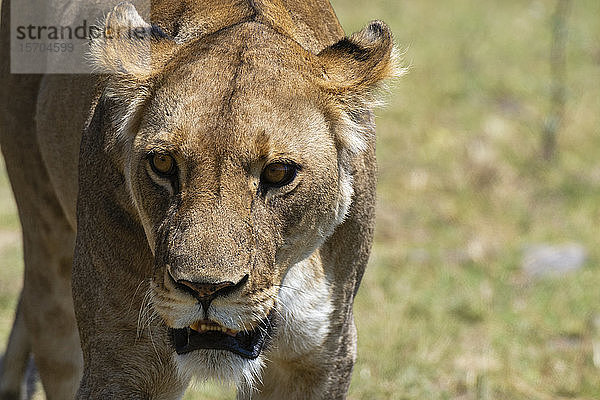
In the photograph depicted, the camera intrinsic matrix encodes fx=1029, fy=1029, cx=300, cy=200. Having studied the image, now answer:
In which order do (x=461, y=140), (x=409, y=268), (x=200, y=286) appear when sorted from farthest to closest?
1. (x=461, y=140)
2. (x=409, y=268)
3. (x=200, y=286)

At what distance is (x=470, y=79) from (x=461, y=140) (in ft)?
4.07

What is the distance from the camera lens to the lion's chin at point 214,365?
254 cm

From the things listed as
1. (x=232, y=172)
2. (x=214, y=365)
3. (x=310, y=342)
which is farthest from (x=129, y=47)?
(x=310, y=342)

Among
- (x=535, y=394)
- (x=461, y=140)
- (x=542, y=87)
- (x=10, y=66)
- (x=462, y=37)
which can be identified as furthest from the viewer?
(x=462, y=37)

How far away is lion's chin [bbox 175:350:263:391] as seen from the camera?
8.32ft

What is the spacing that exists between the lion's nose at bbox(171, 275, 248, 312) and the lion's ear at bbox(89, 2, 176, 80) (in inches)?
24.6

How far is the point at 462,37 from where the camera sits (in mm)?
9789

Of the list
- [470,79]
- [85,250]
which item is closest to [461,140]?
[470,79]

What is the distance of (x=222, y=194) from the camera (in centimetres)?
241

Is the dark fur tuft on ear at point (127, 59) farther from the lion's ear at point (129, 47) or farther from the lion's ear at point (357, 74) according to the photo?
the lion's ear at point (357, 74)

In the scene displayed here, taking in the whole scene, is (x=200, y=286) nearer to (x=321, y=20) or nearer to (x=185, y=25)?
(x=185, y=25)

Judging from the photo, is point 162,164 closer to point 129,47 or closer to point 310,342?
point 129,47

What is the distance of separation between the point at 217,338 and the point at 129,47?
80 centimetres

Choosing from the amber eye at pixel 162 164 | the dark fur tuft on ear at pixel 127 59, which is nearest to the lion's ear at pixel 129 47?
the dark fur tuft on ear at pixel 127 59
